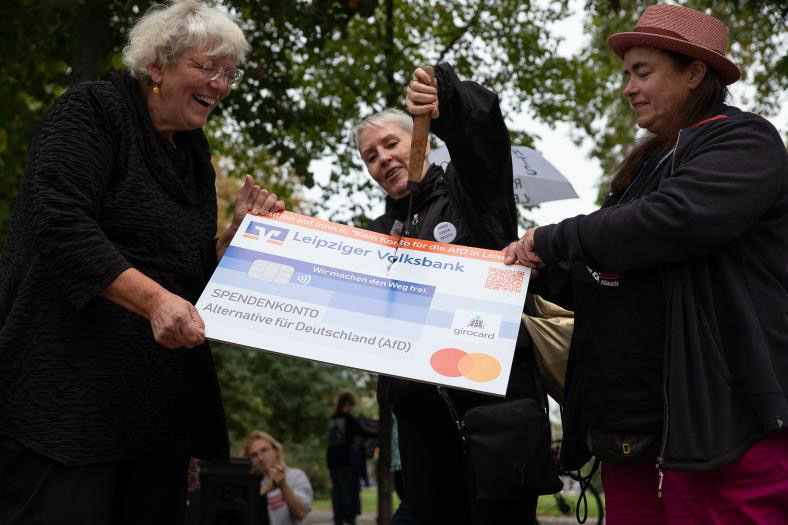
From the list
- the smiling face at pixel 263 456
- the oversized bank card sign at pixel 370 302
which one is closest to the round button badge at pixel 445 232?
the oversized bank card sign at pixel 370 302

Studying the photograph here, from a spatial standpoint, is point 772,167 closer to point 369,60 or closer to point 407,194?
point 407,194

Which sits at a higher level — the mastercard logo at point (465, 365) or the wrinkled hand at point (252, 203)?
the mastercard logo at point (465, 365)

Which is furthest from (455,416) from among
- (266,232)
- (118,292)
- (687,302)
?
(118,292)

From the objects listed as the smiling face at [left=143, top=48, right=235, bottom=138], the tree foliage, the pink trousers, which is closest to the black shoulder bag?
the pink trousers

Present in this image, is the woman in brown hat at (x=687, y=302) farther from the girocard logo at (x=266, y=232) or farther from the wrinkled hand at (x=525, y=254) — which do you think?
the girocard logo at (x=266, y=232)

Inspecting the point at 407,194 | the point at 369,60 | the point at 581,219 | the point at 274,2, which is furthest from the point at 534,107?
the point at 581,219

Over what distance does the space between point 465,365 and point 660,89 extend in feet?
3.12

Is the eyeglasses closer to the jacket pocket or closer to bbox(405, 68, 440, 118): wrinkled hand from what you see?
bbox(405, 68, 440, 118): wrinkled hand

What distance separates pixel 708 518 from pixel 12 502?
5.96ft

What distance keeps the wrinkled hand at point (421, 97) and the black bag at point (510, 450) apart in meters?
0.96

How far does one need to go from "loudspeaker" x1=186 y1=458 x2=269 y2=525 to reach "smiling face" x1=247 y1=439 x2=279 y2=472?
39cm

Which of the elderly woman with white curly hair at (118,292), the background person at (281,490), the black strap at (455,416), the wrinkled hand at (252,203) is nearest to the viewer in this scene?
the elderly woman with white curly hair at (118,292)

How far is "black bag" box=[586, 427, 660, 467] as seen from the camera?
7.68ft

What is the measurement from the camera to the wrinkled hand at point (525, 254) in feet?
8.94
